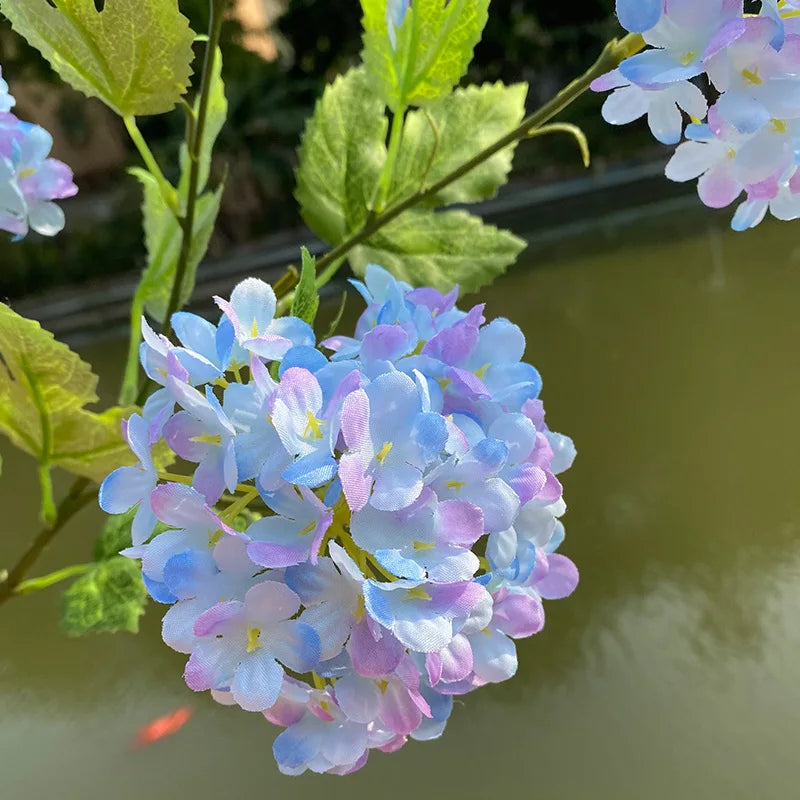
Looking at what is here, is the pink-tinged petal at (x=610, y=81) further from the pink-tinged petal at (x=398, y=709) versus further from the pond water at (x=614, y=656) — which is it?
the pond water at (x=614, y=656)

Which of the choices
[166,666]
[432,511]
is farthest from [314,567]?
[166,666]

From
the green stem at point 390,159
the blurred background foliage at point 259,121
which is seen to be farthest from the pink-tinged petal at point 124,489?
the blurred background foliage at point 259,121

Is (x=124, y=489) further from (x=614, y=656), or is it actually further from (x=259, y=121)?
(x=259, y=121)

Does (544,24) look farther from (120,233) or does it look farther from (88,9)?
(88,9)

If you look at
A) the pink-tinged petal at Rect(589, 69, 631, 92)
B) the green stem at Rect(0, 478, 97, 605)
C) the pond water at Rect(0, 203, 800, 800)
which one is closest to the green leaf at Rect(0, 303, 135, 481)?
the green stem at Rect(0, 478, 97, 605)

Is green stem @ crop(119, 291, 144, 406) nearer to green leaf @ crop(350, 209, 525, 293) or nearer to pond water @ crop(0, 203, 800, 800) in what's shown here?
green leaf @ crop(350, 209, 525, 293)

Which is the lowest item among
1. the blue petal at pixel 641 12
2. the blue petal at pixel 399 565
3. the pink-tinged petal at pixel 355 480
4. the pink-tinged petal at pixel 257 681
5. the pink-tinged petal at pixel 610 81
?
the pink-tinged petal at pixel 257 681

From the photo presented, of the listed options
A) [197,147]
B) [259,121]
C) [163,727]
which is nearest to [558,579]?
[197,147]
